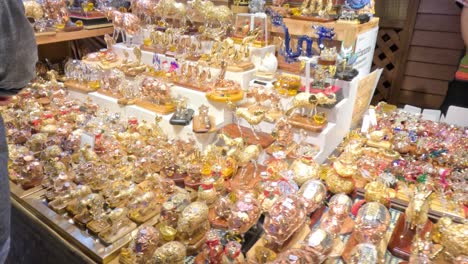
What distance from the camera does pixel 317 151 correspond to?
1941 millimetres

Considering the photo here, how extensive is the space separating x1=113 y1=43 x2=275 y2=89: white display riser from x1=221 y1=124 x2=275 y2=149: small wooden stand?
1.14ft

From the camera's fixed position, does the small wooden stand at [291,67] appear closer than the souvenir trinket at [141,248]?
No

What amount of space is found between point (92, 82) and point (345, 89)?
1.87 meters

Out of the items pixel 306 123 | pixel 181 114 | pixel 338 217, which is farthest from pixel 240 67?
pixel 338 217

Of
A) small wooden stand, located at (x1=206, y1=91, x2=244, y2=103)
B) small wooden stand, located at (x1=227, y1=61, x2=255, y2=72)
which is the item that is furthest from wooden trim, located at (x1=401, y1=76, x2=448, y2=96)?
small wooden stand, located at (x1=206, y1=91, x2=244, y2=103)

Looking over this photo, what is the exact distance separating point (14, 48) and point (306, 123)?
4.74 feet

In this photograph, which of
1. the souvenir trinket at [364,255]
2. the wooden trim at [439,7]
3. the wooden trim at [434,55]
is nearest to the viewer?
the souvenir trinket at [364,255]

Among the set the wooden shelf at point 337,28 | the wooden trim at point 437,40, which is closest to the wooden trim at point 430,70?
the wooden trim at point 437,40

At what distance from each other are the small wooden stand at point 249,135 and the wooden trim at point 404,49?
219 cm

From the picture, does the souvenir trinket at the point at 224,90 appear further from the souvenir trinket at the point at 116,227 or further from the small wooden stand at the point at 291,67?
the souvenir trinket at the point at 116,227

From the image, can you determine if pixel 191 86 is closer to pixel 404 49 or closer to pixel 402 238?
pixel 402 238

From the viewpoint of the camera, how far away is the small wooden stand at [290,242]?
1287mm

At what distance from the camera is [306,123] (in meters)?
1.98

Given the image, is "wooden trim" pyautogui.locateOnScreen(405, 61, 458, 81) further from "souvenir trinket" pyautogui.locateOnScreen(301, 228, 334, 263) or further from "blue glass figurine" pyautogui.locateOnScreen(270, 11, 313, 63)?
"souvenir trinket" pyautogui.locateOnScreen(301, 228, 334, 263)
